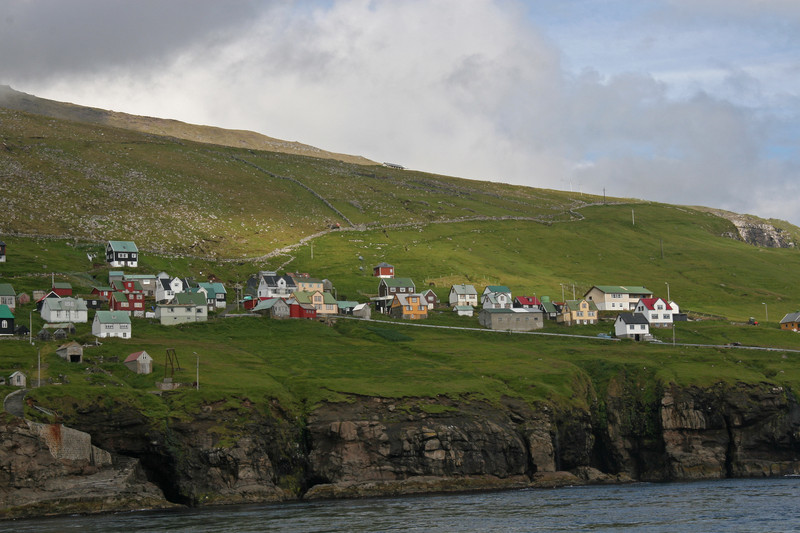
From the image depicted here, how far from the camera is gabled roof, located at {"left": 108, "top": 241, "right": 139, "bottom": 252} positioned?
190 metres

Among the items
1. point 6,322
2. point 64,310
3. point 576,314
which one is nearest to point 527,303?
point 576,314

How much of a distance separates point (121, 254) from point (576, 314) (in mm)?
96869

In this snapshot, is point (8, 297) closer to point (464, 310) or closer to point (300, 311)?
point (300, 311)

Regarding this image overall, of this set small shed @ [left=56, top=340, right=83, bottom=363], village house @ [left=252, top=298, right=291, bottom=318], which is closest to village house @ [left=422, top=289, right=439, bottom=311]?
village house @ [left=252, top=298, right=291, bottom=318]

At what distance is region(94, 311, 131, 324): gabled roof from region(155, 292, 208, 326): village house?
43.8 ft

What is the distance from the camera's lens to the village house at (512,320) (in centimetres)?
16862

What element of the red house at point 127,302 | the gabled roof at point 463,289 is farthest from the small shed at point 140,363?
the gabled roof at point 463,289

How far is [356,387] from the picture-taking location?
11812 cm

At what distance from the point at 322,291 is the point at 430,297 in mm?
22747

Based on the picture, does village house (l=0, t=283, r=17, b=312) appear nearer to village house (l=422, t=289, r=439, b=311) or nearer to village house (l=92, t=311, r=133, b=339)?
village house (l=92, t=311, r=133, b=339)

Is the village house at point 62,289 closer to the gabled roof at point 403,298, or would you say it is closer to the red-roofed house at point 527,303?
the gabled roof at point 403,298

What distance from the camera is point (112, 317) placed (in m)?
140

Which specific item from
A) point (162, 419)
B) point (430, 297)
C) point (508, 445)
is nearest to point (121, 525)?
point (162, 419)

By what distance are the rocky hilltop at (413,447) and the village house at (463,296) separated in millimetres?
61103
